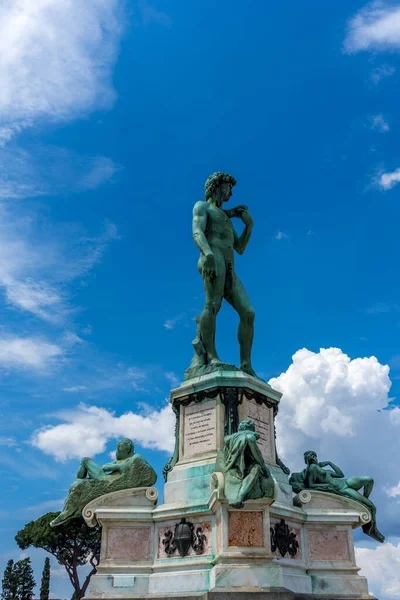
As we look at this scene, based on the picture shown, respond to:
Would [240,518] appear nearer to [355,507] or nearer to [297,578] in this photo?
[297,578]

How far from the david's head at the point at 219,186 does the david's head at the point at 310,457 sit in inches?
276

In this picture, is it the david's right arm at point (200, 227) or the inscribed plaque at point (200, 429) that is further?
the david's right arm at point (200, 227)

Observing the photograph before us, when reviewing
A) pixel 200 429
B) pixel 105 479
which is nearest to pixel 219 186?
pixel 200 429

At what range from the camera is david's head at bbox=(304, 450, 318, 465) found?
14.0 m

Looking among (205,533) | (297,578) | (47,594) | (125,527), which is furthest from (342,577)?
(47,594)

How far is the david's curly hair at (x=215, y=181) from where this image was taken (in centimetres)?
1569

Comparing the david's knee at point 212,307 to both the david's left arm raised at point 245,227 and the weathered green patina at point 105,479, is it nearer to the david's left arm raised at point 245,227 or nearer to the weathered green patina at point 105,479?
the david's left arm raised at point 245,227

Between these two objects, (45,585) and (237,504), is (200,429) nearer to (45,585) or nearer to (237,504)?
(237,504)

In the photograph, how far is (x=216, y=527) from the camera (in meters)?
10.8

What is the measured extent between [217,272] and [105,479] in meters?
5.73

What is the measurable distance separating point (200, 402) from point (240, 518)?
350 centimetres

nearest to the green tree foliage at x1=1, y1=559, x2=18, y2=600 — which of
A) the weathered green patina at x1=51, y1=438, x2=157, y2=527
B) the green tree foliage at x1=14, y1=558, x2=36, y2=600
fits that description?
the green tree foliage at x1=14, y1=558, x2=36, y2=600

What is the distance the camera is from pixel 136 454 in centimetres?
1355

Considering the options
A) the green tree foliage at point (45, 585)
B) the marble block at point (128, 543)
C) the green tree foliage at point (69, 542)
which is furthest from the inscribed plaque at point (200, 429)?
the green tree foliage at point (45, 585)
